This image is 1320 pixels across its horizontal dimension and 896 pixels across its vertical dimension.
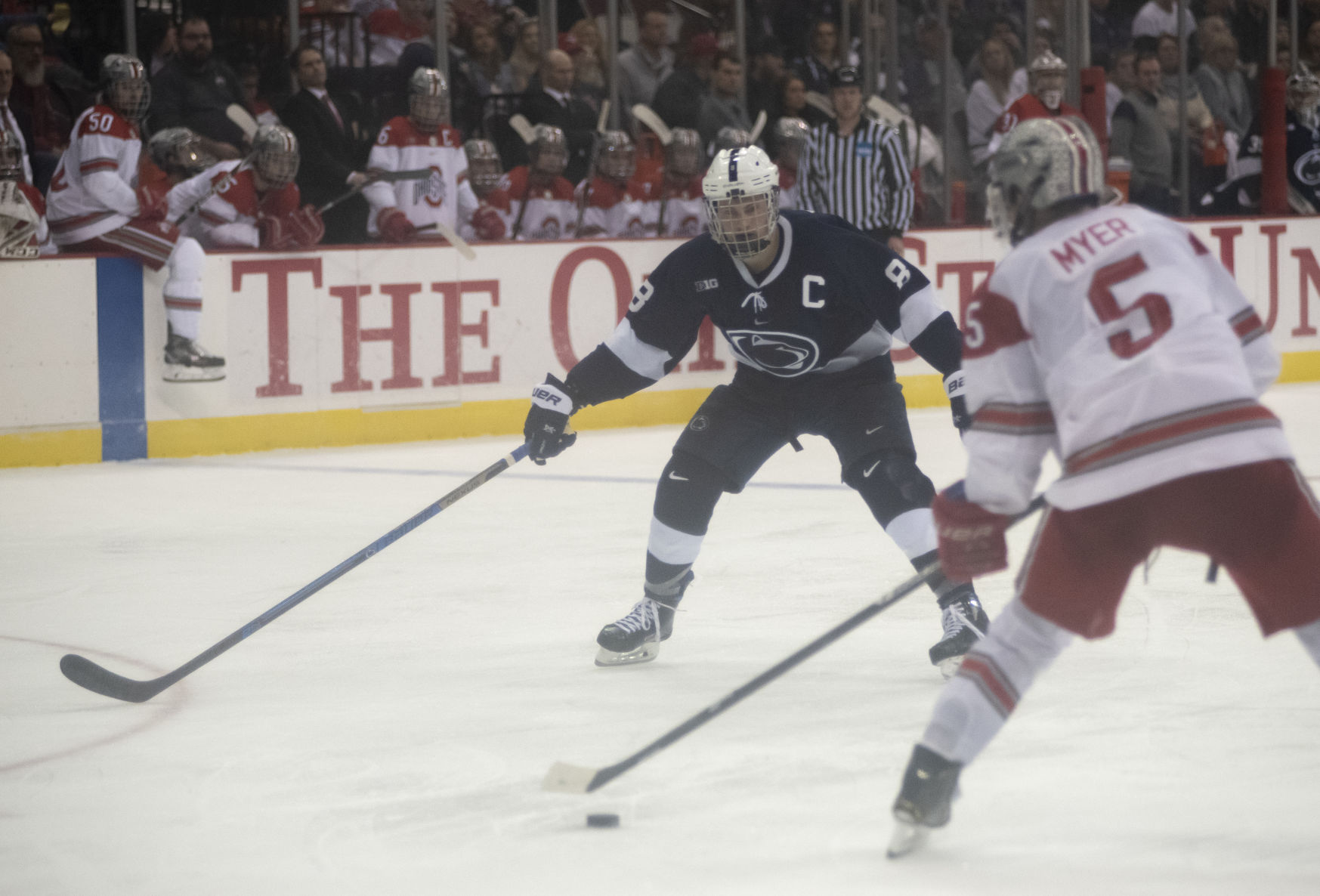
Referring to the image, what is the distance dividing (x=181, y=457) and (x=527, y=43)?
9.59ft

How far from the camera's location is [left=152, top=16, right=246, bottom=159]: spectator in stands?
8.05 metres

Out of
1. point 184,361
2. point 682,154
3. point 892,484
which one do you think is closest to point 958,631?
point 892,484

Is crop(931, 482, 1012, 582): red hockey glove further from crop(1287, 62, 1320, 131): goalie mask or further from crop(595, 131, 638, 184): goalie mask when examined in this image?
crop(1287, 62, 1320, 131): goalie mask

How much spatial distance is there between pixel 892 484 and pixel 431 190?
5013 millimetres

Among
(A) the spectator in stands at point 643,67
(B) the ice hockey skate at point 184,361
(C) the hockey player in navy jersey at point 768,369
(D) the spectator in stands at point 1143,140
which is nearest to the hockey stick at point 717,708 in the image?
(C) the hockey player in navy jersey at point 768,369

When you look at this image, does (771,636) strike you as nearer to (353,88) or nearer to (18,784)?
(18,784)

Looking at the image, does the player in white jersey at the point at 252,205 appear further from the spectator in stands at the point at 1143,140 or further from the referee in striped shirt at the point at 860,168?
the spectator in stands at the point at 1143,140

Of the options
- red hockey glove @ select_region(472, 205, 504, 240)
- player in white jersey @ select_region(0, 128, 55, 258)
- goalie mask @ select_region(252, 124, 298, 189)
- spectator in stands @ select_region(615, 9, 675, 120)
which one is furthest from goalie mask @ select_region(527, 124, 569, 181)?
player in white jersey @ select_region(0, 128, 55, 258)

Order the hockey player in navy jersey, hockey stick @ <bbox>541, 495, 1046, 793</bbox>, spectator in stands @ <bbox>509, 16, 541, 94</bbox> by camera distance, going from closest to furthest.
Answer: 1. hockey stick @ <bbox>541, 495, 1046, 793</bbox>
2. the hockey player in navy jersey
3. spectator in stands @ <bbox>509, 16, 541, 94</bbox>

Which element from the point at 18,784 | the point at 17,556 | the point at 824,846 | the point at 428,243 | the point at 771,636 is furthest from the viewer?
the point at 428,243

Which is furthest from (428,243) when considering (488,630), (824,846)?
(824,846)

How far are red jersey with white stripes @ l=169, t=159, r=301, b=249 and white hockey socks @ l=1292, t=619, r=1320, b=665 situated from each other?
20.0 ft

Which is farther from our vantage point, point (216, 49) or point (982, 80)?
point (982, 80)

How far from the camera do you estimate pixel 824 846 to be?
2727 millimetres
